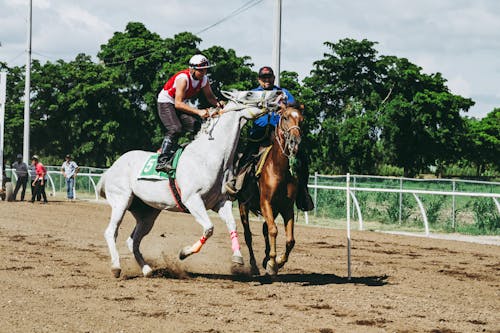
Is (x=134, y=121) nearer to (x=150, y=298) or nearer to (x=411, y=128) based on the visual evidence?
(x=411, y=128)

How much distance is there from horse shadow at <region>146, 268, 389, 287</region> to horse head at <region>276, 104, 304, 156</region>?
1784 millimetres

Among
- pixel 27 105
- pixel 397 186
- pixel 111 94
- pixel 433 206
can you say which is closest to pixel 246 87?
pixel 111 94

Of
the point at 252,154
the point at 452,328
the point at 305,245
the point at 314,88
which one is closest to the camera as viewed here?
the point at 452,328

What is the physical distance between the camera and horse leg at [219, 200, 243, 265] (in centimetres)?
905

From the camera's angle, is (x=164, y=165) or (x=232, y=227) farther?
(x=164, y=165)

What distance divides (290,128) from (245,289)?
200 centimetres

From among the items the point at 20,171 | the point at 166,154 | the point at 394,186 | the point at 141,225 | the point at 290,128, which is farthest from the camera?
the point at 20,171

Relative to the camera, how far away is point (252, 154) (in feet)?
33.7

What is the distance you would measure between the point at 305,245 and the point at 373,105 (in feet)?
122

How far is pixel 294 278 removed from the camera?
10.3 meters

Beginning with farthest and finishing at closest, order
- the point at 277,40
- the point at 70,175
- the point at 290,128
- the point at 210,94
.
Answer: the point at 70,175 < the point at 277,40 < the point at 210,94 < the point at 290,128

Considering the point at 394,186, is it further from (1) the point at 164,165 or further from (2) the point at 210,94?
(1) the point at 164,165

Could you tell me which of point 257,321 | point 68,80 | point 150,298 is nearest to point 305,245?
point 150,298

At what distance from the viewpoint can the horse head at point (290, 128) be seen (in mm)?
9070
